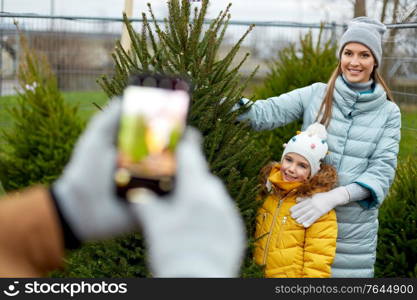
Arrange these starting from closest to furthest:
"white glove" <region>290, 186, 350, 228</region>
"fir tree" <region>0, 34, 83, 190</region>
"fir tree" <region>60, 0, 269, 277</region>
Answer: "fir tree" <region>60, 0, 269, 277</region>
"white glove" <region>290, 186, 350, 228</region>
"fir tree" <region>0, 34, 83, 190</region>

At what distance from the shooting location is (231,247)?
2.39ft

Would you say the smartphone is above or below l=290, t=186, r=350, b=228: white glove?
above

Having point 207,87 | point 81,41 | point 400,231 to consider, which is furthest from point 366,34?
point 81,41

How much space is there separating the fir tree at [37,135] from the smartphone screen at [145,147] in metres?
4.95

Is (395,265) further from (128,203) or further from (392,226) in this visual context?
(128,203)

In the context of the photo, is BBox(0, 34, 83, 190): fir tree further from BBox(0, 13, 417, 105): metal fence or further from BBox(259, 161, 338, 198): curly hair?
BBox(259, 161, 338, 198): curly hair

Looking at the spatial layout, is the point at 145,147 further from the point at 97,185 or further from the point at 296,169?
the point at 296,169

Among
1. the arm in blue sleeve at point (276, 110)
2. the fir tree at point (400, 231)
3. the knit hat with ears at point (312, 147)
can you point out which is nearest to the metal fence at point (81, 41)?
the fir tree at point (400, 231)

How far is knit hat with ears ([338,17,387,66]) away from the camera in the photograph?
335 cm

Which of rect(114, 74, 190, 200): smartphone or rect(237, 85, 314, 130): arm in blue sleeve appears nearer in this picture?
rect(114, 74, 190, 200): smartphone

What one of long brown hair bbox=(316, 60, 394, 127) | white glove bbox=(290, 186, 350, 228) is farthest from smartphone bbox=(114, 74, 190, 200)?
long brown hair bbox=(316, 60, 394, 127)

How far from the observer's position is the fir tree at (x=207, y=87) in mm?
2990

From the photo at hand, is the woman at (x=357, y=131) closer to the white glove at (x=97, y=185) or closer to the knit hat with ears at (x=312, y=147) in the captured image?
the knit hat with ears at (x=312, y=147)

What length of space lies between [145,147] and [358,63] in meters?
2.74
